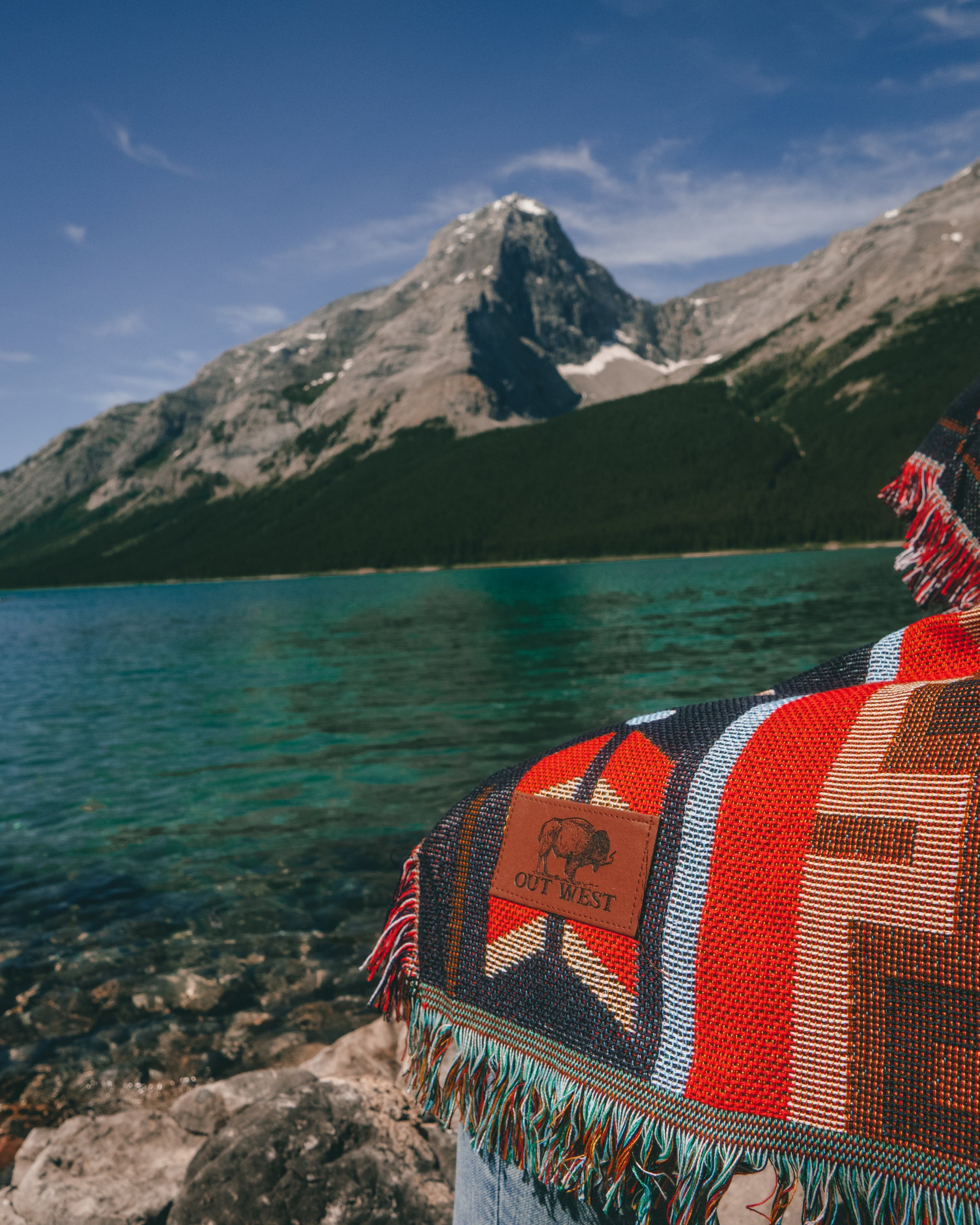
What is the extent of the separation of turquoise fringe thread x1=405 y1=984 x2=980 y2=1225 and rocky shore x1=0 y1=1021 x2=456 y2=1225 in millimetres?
2157

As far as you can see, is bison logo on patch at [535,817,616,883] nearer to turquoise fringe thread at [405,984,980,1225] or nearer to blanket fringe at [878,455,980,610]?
turquoise fringe thread at [405,984,980,1225]

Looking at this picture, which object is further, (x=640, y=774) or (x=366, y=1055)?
(x=366, y=1055)

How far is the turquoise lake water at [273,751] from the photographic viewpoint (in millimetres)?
7801

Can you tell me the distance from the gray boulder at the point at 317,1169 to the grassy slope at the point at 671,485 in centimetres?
13176

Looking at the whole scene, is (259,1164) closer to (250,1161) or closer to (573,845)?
(250,1161)

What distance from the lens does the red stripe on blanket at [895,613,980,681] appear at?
175cm

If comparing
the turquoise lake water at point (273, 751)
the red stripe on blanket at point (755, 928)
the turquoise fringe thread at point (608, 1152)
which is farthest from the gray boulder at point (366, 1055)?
the red stripe on blanket at point (755, 928)

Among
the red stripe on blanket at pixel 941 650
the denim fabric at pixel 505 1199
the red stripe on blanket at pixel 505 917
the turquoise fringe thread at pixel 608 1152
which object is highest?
the red stripe on blanket at pixel 941 650

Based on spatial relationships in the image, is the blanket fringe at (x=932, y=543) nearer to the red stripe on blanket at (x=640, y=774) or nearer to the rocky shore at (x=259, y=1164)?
the red stripe on blanket at (x=640, y=774)

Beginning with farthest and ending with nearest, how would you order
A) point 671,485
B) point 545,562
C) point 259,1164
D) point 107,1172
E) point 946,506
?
point 671,485
point 545,562
point 107,1172
point 259,1164
point 946,506

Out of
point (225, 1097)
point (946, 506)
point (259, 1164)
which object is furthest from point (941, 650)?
point (225, 1097)

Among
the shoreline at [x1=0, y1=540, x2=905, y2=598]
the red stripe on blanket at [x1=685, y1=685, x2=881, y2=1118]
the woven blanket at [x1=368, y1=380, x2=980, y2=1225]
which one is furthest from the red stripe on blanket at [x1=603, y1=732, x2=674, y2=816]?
the shoreline at [x1=0, y1=540, x2=905, y2=598]

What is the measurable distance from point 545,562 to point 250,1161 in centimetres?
13850

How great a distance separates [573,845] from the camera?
167cm
